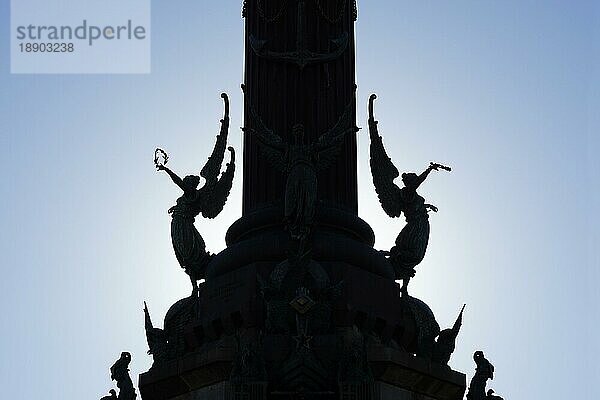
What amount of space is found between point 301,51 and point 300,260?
6370 mm

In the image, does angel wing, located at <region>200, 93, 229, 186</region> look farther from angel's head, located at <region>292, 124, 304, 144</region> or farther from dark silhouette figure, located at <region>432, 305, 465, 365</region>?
dark silhouette figure, located at <region>432, 305, 465, 365</region>

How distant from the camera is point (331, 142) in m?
33.4

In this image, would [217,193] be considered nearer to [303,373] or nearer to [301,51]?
[301,51]

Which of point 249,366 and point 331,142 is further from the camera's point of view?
point 331,142

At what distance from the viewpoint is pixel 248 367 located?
1136 inches

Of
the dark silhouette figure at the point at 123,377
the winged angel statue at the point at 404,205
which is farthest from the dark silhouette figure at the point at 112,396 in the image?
the winged angel statue at the point at 404,205

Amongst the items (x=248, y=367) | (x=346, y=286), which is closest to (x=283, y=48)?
(x=346, y=286)

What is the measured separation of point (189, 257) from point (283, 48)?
620 centimetres

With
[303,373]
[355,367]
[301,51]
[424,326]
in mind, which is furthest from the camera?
[301,51]

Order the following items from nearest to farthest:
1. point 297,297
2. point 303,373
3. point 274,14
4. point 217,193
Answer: point 303,373
point 297,297
point 217,193
point 274,14

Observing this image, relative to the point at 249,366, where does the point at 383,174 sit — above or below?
above

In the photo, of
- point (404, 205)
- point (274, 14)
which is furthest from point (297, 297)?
point (274, 14)

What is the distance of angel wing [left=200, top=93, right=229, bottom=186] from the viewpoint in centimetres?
3381

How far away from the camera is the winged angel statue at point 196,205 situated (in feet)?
107
